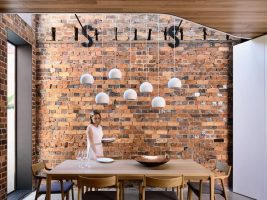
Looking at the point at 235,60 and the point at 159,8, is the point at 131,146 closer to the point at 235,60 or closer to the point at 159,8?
the point at 235,60

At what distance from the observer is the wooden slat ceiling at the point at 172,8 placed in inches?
163

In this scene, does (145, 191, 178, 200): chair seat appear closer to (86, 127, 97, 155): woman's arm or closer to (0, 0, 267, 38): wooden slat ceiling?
(86, 127, 97, 155): woman's arm

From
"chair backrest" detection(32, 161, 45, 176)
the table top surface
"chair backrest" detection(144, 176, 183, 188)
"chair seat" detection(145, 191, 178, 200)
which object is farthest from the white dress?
"chair backrest" detection(144, 176, 183, 188)

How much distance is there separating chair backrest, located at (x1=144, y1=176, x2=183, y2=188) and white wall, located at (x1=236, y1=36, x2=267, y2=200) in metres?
2.31

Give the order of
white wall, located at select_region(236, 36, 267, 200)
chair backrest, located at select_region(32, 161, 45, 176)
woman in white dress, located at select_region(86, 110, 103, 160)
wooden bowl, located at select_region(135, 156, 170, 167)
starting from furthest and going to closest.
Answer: white wall, located at select_region(236, 36, 267, 200)
woman in white dress, located at select_region(86, 110, 103, 160)
chair backrest, located at select_region(32, 161, 45, 176)
wooden bowl, located at select_region(135, 156, 170, 167)

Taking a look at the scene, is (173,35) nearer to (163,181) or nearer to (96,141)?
(96,141)

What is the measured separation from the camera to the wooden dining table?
13.6ft

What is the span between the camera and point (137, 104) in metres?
6.72

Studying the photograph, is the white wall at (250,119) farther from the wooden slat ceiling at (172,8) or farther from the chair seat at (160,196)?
the chair seat at (160,196)

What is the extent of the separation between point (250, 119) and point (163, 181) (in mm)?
2728

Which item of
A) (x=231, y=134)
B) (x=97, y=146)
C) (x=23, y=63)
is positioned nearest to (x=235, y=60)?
(x=231, y=134)

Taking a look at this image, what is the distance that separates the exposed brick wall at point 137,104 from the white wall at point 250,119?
39cm

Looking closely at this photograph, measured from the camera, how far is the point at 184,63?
6.73 meters

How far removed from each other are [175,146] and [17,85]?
3.19m
